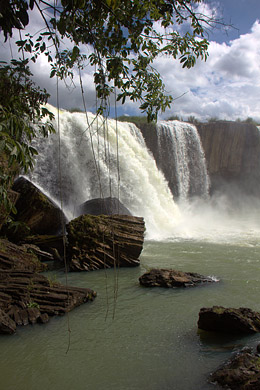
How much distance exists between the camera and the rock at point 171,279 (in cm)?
690

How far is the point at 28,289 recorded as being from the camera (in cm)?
594

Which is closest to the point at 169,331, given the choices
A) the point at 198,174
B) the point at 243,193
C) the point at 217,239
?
the point at 217,239

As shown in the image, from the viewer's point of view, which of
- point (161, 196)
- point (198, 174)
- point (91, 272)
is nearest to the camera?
point (91, 272)

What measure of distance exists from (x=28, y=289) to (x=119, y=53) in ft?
14.1

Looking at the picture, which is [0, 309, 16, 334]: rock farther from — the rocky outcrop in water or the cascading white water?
the rocky outcrop in water

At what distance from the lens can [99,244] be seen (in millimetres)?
8625

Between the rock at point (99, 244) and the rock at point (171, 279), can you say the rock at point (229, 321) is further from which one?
the rock at point (99, 244)

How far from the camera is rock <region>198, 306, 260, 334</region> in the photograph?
4602 mm

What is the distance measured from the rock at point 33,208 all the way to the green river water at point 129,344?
3246 millimetres

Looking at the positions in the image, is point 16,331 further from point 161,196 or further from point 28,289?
point 161,196

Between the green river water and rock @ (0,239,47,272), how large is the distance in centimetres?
122

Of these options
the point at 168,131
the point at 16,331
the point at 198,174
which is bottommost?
the point at 16,331

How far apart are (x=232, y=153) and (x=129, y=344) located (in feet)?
81.9

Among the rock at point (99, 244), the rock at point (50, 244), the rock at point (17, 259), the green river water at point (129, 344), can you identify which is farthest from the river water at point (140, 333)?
the rock at point (50, 244)
